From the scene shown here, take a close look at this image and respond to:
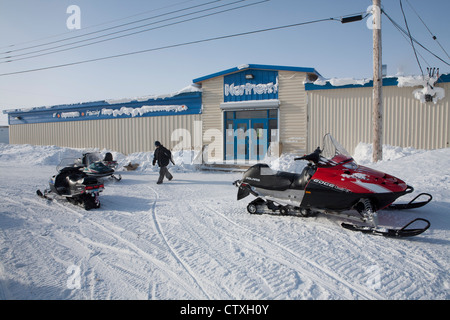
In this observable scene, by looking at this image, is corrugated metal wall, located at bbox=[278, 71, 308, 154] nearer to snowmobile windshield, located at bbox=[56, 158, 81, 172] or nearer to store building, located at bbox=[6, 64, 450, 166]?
store building, located at bbox=[6, 64, 450, 166]

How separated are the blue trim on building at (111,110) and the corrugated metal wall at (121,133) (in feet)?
0.93

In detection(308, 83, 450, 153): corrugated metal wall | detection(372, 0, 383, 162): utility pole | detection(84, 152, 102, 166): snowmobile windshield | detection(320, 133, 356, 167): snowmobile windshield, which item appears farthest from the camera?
detection(308, 83, 450, 153): corrugated metal wall

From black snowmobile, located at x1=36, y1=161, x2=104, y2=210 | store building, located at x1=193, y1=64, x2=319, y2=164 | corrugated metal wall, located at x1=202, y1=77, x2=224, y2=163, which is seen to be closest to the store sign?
store building, located at x1=193, y1=64, x2=319, y2=164

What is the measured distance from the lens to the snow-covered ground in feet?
8.54

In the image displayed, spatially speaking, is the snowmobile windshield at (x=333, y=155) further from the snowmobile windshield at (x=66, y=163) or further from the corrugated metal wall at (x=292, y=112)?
the corrugated metal wall at (x=292, y=112)

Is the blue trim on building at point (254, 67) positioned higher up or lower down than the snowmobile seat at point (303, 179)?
higher up

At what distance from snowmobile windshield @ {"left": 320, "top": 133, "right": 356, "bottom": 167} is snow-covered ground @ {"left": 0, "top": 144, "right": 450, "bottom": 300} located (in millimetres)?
1034

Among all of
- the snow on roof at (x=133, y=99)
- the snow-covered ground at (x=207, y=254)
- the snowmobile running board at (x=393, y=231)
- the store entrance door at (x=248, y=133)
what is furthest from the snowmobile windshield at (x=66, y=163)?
the snow on roof at (x=133, y=99)

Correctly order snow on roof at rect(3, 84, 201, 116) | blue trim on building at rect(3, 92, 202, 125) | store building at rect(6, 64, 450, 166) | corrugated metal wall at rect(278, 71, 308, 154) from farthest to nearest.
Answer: blue trim on building at rect(3, 92, 202, 125) → snow on roof at rect(3, 84, 201, 116) → corrugated metal wall at rect(278, 71, 308, 154) → store building at rect(6, 64, 450, 166)

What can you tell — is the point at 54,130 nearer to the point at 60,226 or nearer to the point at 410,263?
the point at 60,226

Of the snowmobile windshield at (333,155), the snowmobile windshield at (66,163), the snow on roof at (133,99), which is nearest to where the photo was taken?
the snowmobile windshield at (333,155)

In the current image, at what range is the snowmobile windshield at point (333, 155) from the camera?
14.3 ft
